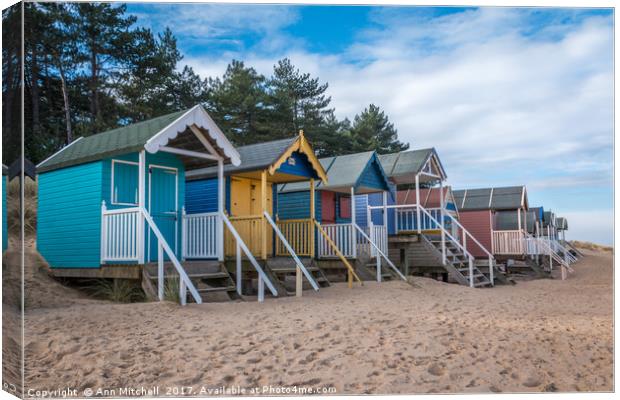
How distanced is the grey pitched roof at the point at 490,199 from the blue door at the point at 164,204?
17.4 meters

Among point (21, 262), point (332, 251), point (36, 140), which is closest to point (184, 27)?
point (36, 140)

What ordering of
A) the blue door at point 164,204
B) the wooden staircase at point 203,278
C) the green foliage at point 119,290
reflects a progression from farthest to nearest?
1. the blue door at point 164,204
2. the green foliage at point 119,290
3. the wooden staircase at point 203,278

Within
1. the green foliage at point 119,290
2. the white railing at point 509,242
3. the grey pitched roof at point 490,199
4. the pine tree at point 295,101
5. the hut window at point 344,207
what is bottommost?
the green foliage at point 119,290

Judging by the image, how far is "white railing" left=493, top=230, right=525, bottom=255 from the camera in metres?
23.2

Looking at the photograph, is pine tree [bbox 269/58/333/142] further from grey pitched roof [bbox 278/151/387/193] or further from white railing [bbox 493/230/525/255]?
white railing [bbox 493/230/525/255]

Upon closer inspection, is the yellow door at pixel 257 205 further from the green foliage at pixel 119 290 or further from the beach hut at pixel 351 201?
the green foliage at pixel 119 290

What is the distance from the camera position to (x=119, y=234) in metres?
9.98

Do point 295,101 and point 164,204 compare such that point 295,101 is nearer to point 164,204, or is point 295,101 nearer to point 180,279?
point 180,279

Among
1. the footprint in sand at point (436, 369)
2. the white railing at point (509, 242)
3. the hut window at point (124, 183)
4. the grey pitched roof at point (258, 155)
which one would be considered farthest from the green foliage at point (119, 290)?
the white railing at point (509, 242)

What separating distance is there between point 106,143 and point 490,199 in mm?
20399

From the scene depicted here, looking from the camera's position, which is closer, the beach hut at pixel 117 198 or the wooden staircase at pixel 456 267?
the beach hut at pixel 117 198

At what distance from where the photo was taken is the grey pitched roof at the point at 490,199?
26.0m

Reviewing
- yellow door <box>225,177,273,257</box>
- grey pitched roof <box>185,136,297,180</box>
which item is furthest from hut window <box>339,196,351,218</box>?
grey pitched roof <box>185,136,297,180</box>

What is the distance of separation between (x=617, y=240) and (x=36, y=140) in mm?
6787
